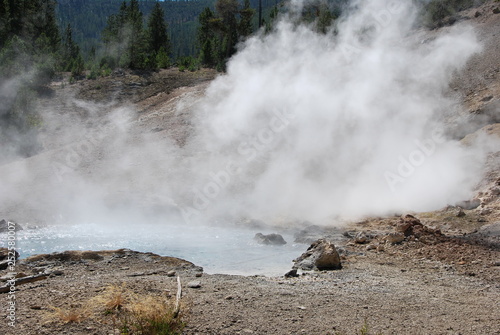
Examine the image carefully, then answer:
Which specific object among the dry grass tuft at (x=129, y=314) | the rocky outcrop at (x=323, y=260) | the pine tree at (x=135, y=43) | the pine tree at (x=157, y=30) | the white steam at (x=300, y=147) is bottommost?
the dry grass tuft at (x=129, y=314)

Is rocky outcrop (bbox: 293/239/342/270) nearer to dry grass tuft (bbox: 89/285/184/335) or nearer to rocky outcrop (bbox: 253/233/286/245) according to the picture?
rocky outcrop (bbox: 253/233/286/245)

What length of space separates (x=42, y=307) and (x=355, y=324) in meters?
3.25

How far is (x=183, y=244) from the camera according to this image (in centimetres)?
1095

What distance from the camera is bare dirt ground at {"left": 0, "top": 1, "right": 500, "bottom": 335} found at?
4.45 meters

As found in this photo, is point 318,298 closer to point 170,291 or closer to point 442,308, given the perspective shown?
point 442,308

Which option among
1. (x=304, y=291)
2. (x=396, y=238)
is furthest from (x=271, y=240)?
(x=304, y=291)

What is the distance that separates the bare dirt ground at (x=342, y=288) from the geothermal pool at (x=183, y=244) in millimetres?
1439

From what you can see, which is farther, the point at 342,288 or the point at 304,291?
the point at 342,288

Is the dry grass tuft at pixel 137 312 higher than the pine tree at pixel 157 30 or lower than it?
lower

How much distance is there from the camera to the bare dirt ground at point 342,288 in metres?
4.45

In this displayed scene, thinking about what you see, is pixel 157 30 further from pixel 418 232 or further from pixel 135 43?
pixel 418 232

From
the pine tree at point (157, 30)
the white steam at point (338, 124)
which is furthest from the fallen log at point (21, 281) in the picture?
the pine tree at point (157, 30)

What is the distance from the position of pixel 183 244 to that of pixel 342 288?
562cm

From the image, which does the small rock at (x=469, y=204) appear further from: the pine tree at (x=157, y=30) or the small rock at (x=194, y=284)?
the pine tree at (x=157, y=30)
